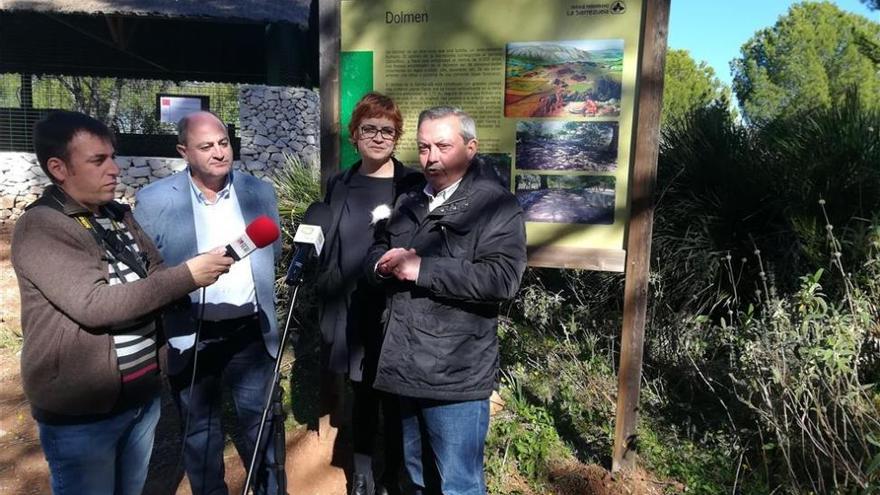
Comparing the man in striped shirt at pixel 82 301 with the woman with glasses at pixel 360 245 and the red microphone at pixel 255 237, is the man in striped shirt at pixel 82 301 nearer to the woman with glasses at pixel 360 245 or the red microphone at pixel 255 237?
the red microphone at pixel 255 237

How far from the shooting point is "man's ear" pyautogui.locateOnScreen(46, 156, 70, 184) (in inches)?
72.7

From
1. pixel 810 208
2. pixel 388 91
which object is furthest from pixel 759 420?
pixel 388 91

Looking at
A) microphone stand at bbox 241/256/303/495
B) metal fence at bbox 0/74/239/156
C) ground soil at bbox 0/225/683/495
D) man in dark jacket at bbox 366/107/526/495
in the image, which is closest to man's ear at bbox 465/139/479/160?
man in dark jacket at bbox 366/107/526/495

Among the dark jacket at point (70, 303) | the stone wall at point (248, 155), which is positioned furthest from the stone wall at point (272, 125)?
the dark jacket at point (70, 303)

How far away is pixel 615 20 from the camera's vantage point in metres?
2.89

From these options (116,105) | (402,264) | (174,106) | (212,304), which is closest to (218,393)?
(212,304)

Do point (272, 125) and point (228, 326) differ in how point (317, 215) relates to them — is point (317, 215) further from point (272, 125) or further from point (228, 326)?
point (272, 125)

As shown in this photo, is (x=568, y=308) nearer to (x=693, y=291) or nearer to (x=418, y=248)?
(x=693, y=291)

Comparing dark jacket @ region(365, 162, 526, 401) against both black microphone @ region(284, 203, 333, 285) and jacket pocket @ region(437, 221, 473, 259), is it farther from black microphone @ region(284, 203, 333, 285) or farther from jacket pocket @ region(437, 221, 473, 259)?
black microphone @ region(284, 203, 333, 285)

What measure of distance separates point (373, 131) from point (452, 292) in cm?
106

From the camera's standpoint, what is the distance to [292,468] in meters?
3.65

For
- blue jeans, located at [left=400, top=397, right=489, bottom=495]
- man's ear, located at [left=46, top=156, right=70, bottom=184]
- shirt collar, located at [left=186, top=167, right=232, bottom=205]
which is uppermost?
man's ear, located at [left=46, top=156, right=70, bottom=184]

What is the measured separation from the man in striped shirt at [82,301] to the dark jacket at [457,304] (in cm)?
68

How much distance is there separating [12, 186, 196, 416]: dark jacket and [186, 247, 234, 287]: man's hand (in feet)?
0.08
